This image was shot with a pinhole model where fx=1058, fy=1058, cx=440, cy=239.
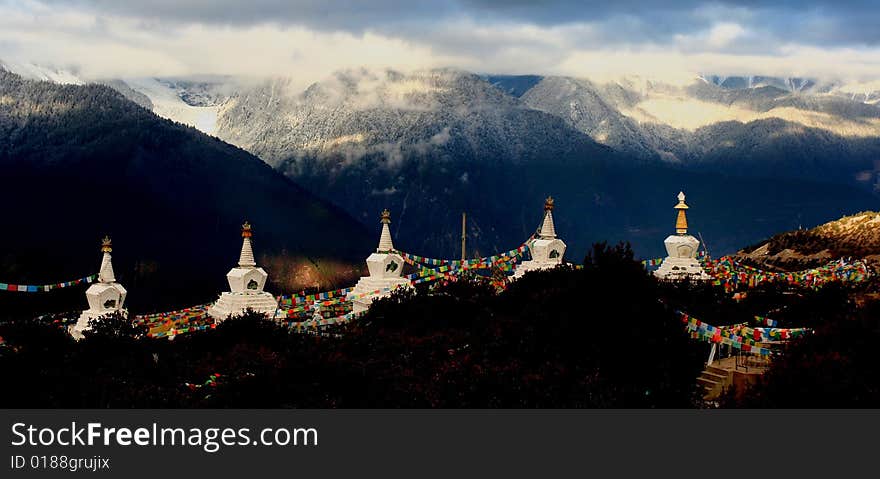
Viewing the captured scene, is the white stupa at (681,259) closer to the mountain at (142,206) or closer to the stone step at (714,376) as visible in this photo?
the stone step at (714,376)

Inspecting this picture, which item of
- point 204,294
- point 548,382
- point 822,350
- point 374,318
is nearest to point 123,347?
point 374,318

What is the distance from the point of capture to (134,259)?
118 metres

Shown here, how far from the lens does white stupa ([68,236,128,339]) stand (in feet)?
138

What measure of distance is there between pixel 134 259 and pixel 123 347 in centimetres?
8689

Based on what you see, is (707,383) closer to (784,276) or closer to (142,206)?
(784,276)

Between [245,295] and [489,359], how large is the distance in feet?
52.5

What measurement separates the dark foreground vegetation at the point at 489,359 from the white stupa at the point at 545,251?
23.8ft

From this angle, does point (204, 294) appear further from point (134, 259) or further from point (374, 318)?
point (374, 318)

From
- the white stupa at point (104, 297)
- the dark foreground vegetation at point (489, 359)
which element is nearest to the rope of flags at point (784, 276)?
the dark foreground vegetation at point (489, 359)

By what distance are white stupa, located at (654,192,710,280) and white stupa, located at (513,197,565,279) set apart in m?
4.43

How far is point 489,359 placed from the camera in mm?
29234

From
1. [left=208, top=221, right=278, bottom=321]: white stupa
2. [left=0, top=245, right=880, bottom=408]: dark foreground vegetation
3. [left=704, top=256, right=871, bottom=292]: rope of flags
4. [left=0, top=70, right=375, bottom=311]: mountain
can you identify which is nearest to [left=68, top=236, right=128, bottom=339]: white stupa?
[left=0, top=245, right=880, bottom=408]: dark foreground vegetation

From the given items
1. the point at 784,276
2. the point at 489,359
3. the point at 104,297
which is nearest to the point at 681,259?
the point at 784,276

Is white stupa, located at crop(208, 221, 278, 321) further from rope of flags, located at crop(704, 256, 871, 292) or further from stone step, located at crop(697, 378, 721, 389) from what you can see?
stone step, located at crop(697, 378, 721, 389)
